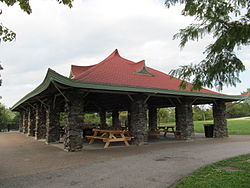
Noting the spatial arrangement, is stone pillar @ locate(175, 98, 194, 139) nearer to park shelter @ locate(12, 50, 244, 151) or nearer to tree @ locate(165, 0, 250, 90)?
park shelter @ locate(12, 50, 244, 151)

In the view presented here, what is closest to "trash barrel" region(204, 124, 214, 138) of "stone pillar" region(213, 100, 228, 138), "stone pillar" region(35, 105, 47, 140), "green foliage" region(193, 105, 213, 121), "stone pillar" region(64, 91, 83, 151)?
"stone pillar" region(213, 100, 228, 138)

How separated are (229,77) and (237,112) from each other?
52299 mm

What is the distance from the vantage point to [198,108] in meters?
44.9

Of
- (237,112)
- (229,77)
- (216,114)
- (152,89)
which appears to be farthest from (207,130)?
(237,112)

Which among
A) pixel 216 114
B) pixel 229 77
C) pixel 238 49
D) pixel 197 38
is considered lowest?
pixel 216 114

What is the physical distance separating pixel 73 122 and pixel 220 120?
35.1 ft

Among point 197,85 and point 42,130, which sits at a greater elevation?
point 197,85

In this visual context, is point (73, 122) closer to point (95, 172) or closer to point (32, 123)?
point (95, 172)

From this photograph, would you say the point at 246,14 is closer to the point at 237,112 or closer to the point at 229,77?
the point at 229,77

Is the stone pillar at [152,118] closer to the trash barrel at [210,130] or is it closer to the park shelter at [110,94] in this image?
the park shelter at [110,94]

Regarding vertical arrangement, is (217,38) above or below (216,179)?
above

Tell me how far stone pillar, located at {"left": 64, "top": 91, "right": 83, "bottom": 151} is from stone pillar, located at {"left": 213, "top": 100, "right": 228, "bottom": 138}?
1026cm

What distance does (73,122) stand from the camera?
28.8 ft

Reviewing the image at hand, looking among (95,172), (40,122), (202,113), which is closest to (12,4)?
(95,172)
